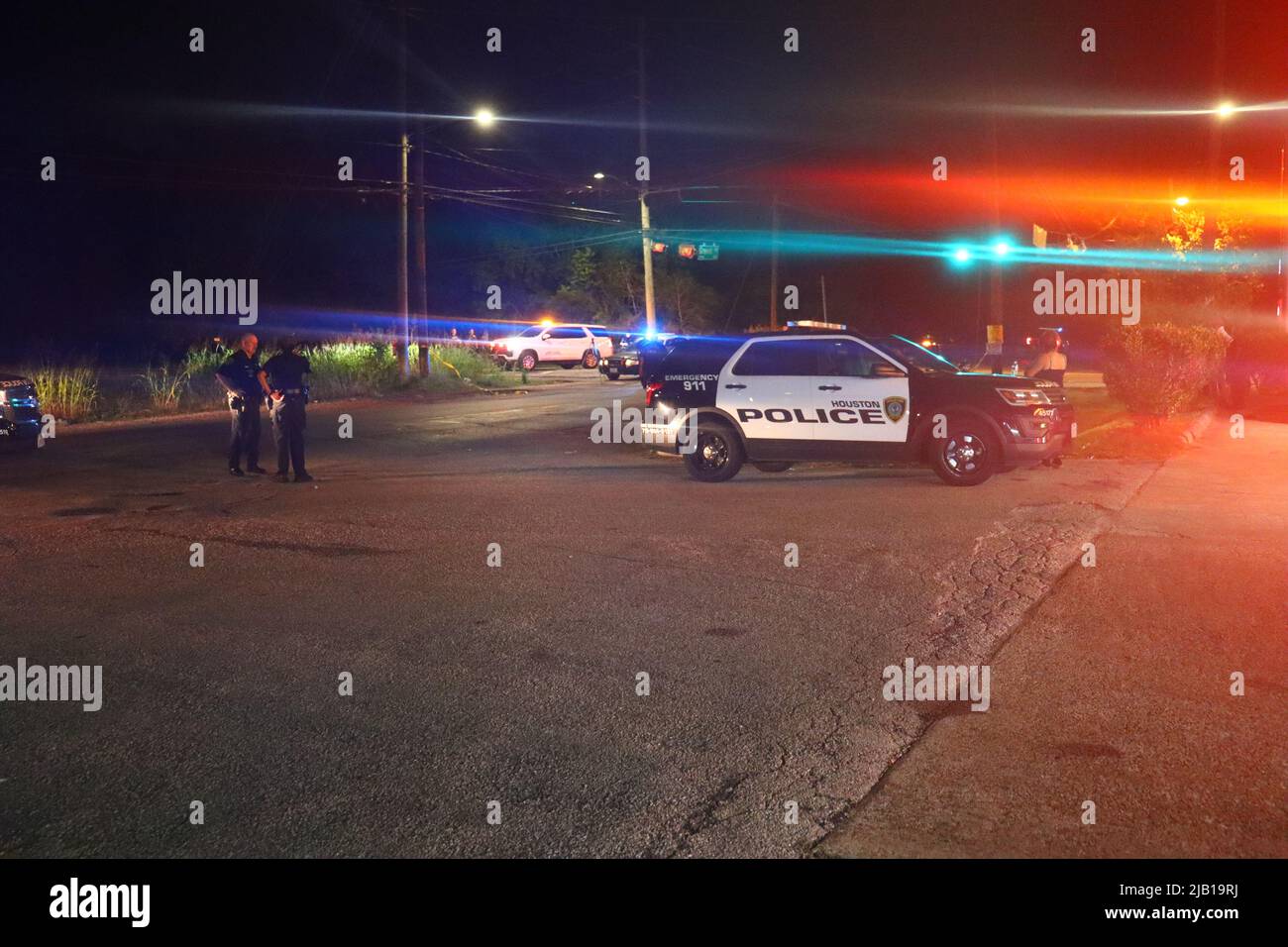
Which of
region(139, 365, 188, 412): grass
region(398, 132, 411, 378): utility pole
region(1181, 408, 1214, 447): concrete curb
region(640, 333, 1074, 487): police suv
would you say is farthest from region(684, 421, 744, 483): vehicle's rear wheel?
region(398, 132, 411, 378): utility pole

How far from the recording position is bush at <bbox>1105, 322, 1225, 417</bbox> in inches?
754

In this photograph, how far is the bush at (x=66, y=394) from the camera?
78.4ft

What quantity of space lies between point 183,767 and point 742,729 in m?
2.54

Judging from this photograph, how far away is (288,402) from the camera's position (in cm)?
1428

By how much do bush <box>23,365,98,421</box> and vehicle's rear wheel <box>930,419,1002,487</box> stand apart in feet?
59.2

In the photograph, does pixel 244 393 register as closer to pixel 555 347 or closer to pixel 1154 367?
pixel 1154 367

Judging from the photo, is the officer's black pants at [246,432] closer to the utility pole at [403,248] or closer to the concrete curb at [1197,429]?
the concrete curb at [1197,429]

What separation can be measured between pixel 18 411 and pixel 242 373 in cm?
470

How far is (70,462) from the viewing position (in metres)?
16.6
